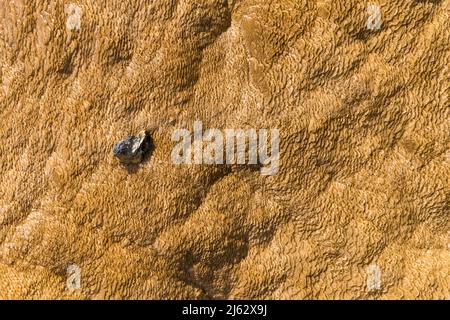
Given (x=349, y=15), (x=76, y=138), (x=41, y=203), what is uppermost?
(x=349, y=15)

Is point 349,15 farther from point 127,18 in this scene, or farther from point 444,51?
point 127,18

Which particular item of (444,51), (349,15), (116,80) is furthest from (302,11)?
(116,80)

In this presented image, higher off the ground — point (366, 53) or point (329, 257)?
point (366, 53)
